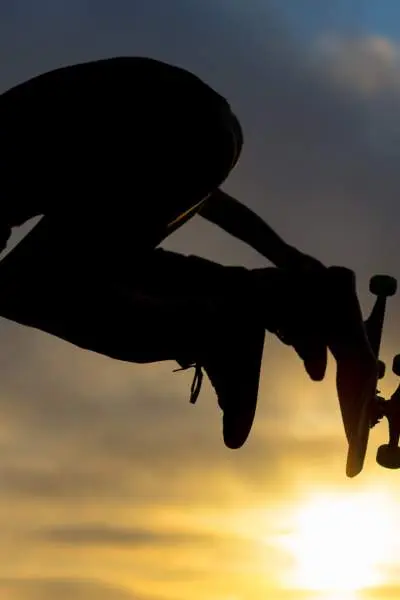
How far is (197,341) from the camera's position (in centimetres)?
534

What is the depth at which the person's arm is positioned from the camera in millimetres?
5352

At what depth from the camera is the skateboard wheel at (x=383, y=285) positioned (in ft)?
18.6

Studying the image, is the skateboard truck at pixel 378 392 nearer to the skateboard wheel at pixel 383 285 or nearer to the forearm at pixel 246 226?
the skateboard wheel at pixel 383 285

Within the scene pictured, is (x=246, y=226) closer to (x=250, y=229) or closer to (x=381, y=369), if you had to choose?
(x=250, y=229)

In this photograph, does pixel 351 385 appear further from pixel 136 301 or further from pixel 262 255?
pixel 136 301

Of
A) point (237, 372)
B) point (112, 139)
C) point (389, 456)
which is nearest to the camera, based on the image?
point (112, 139)

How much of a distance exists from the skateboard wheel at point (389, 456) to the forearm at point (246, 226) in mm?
1122

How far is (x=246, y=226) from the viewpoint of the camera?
17.6 ft

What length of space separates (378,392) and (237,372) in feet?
2.42

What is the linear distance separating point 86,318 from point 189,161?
0.84m

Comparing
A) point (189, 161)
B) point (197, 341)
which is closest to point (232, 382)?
point (197, 341)

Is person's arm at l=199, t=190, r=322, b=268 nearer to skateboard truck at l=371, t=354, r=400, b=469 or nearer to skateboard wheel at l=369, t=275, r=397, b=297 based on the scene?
skateboard wheel at l=369, t=275, r=397, b=297

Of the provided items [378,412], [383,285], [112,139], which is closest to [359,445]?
[378,412]

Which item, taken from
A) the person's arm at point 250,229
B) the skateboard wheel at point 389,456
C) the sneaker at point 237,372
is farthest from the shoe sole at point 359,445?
the person's arm at point 250,229
